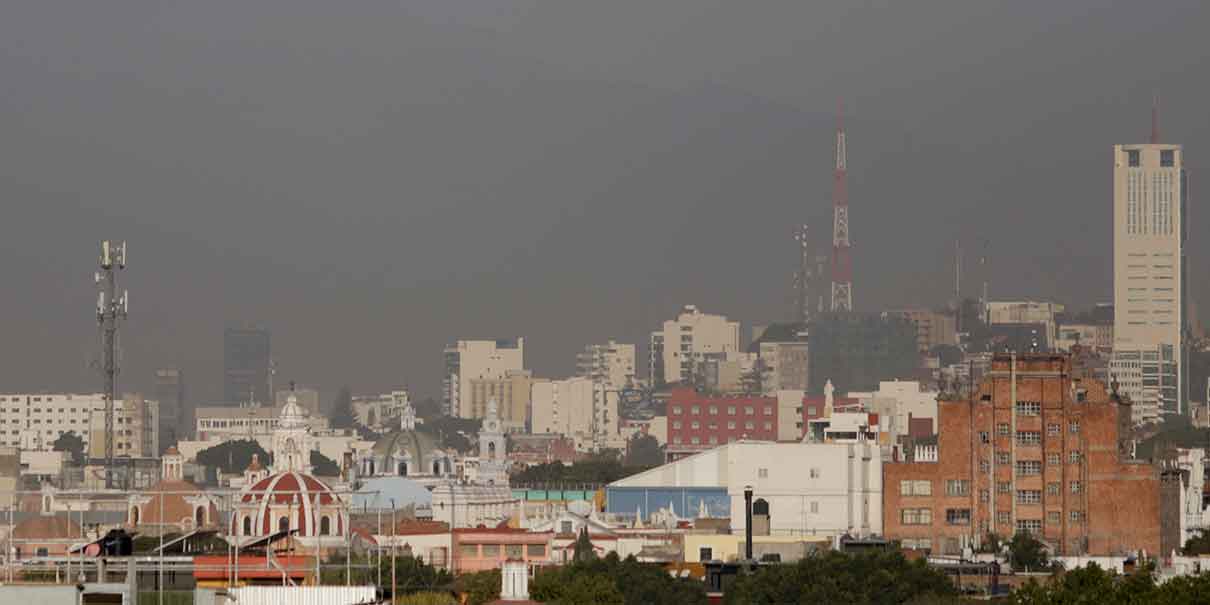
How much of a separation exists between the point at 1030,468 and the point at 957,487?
9.15 ft

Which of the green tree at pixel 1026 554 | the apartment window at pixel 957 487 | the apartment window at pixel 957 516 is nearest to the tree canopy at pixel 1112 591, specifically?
the green tree at pixel 1026 554

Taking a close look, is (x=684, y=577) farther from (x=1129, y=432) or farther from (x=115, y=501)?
(x=115, y=501)

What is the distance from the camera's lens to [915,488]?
374 ft

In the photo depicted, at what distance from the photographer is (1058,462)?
377 feet

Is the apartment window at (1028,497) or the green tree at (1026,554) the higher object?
the apartment window at (1028,497)

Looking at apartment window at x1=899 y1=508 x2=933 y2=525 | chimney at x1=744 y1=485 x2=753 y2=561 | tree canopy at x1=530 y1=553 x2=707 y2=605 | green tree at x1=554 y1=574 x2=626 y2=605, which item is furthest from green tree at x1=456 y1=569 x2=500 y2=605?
apartment window at x1=899 y1=508 x2=933 y2=525

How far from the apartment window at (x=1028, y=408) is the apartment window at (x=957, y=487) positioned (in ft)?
9.50

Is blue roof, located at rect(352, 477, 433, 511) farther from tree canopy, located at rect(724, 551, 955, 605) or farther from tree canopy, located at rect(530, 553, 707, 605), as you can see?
tree canopy, located at rect(724, 551, 955, 605)

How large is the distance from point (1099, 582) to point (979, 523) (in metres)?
52.7

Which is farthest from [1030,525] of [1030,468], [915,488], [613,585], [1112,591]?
[1112,591]

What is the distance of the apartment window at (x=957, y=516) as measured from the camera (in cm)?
11281

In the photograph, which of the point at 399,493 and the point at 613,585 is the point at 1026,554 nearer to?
the point at 613,585

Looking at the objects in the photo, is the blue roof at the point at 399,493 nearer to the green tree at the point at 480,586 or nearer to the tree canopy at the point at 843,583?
the green tree at the point at 480,586

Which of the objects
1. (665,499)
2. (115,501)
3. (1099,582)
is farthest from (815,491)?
(1099,582)
